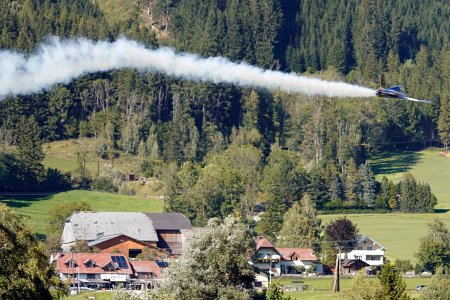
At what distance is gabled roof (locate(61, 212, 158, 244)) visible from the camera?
373 feet

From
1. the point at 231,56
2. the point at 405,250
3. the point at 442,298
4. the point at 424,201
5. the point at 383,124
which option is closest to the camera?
the point at 442,298

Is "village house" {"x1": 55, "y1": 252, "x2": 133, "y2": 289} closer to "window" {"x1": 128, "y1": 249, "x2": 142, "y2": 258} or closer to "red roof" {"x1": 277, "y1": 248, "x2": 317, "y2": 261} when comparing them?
"window" {"x1": 128, "y1": 249, "x2": 142, "y2": 258}

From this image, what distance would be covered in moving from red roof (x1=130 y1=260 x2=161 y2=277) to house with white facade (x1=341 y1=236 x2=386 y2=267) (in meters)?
18.4

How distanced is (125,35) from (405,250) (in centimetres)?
6761

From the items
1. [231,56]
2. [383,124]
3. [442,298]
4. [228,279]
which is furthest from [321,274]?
[231,56]

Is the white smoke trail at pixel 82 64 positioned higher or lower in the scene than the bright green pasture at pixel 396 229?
higher

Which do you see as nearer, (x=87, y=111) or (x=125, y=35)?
(x=87, y=111)

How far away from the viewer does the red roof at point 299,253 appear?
11094 centimetres

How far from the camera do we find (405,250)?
11744 cm

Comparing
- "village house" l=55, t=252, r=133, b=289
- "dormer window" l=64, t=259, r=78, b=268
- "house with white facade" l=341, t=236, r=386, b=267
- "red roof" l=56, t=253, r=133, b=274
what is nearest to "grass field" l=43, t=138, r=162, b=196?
"house with white facade" l=341, t=236, r=386, b=267

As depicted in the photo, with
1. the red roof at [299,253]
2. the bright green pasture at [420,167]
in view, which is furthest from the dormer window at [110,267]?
the bright green pasture at [420,167]

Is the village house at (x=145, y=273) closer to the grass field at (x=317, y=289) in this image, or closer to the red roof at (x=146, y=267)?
the red roof at (x=146, y=267)

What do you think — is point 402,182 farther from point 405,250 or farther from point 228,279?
point 228,279

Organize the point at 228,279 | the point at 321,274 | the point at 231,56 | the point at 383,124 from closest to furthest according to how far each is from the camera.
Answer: the point at 228,279 → the point at 321,274 → the point at 383,124 → the point at 231,56
